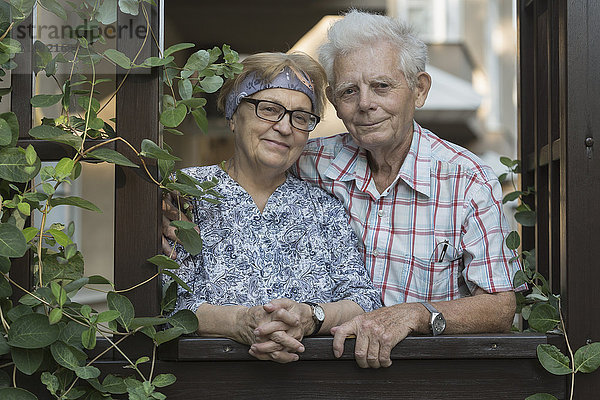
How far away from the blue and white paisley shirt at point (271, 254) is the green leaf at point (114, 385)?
0.33m

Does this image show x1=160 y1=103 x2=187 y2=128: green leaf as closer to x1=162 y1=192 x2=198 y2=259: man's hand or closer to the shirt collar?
x1=162 y1=192 x2=198 y2=259: man's hand

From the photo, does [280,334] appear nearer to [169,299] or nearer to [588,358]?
[169,299]

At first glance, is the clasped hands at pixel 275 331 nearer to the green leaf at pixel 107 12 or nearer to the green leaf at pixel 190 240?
the green leaf at pixel 190 240

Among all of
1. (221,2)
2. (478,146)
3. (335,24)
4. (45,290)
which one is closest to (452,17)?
(478,146)

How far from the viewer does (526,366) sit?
1.65 metres

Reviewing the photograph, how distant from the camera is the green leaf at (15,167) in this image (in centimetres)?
141

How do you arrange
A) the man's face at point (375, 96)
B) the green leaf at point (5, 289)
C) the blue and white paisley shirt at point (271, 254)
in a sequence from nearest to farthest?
the green leaf at point (5, 289) < the blue and white paisley shirt at point (271, 254) < the man's face at point (375, 96)

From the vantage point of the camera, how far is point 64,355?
146cm

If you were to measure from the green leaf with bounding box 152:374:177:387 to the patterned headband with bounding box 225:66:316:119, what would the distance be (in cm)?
78

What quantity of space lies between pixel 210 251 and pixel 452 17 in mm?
12874

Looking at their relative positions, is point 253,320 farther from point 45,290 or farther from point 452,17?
point 452,17

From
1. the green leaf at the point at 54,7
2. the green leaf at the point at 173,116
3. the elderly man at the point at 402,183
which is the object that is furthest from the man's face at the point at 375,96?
the green leaf at the point at 54,7

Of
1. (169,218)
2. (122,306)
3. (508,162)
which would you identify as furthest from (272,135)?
(508,162)

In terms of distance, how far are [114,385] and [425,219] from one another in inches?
35.8
